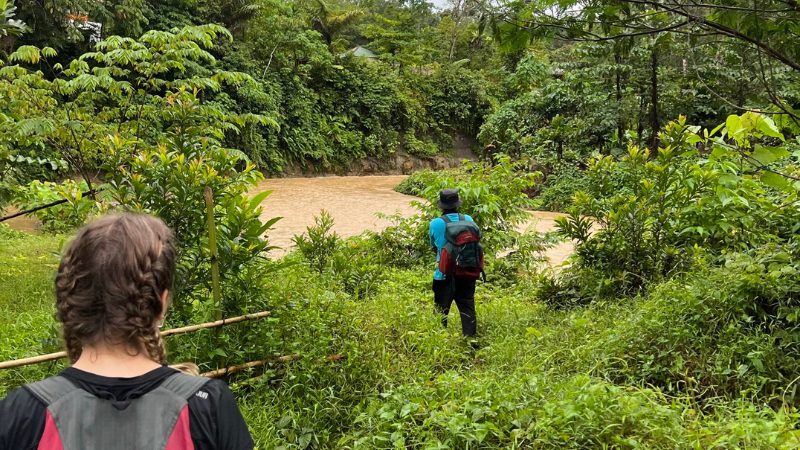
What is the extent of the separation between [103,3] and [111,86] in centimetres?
1083

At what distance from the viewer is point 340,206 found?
13844 millimetres

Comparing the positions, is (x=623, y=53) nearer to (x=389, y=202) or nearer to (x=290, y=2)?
(x=389, y=202)

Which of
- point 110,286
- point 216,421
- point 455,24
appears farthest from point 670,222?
point 455,24

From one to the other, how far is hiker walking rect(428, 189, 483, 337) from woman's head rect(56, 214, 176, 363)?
3.33m

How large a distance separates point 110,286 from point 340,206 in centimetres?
1278

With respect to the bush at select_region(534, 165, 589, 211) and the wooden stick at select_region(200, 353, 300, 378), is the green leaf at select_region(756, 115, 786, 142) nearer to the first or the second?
the wooden stick at select_region(200, 353, 300, 378)

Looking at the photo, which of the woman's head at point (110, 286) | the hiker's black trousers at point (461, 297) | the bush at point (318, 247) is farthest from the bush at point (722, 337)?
the bush at point (318, 247)

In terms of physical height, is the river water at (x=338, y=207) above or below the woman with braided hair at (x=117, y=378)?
below

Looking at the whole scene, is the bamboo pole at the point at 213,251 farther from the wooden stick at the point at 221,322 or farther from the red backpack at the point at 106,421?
the red backpack at the point at 106,421

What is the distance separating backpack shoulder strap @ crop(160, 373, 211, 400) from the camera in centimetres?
111

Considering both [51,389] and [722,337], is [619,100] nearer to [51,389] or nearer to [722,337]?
[722,337]

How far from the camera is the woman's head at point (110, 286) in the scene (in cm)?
111

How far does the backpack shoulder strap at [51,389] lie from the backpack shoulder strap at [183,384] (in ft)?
0.53

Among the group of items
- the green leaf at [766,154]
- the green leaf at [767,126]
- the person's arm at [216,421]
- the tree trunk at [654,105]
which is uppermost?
the tree trunk at [654,105]
